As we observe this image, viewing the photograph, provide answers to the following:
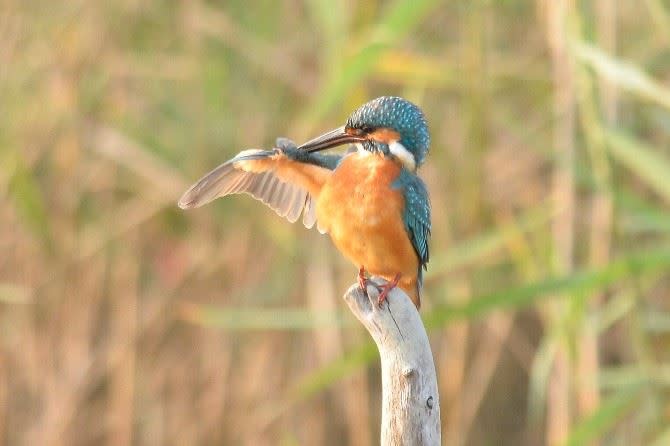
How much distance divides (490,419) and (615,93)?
165 cm

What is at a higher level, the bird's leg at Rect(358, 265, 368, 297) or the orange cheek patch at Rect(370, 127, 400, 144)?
the orange cheek patch at Rect(370, 127, 400, 144)

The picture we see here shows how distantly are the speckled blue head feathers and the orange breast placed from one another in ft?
0.14

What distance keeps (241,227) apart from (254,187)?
1637mm

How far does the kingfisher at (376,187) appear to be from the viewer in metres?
1.70

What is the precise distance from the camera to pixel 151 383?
12.4 feet

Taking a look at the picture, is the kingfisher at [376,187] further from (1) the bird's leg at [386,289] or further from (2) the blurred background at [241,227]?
(2) the blurred background at [241,227]

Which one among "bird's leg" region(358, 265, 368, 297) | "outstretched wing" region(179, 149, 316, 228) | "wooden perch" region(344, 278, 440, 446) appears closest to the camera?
"wooden perch" region(344, 278, 440, 446)

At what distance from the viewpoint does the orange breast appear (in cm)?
170

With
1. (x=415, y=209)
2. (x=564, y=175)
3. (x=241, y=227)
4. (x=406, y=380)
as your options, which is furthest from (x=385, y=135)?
(x=241, y=227)

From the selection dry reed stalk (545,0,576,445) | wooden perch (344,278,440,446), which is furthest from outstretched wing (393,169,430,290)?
dry reed stalk (545,0,576,445)

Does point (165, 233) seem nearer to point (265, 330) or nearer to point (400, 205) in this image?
point (265, 330)

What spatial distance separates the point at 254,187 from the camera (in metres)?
1.96

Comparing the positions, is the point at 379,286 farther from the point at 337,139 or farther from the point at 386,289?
the point at 337,139

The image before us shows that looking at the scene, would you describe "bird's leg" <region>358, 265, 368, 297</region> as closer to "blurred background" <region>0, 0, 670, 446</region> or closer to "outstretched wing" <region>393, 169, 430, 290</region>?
"outstretched wing" <region>393, 169, 430, 290</region>
